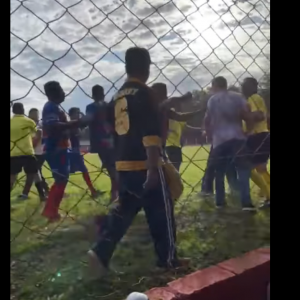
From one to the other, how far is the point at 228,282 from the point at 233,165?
382 mm

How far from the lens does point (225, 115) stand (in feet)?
5.15

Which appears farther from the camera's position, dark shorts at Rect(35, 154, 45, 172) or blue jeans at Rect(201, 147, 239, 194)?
blue jeans at Rect(201, 147, 239, 194)

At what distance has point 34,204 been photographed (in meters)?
1.28

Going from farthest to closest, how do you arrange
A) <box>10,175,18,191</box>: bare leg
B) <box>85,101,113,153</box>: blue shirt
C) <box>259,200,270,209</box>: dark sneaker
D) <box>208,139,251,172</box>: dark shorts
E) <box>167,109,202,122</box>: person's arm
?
<box>259,200,270,209</box>: dark sneaker < <box>208,139,251,172</box>: dark shorts < <box>167,109,202,122</box>: person's arm < <box>85,101,113,153</box>: blue shirt < <box>10,175,18,191</box>: bare leg

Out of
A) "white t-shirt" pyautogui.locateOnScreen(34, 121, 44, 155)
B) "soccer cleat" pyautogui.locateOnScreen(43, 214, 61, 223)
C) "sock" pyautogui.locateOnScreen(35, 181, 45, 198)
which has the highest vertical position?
"white t-shirt" pyautogui.locateOnScreen(34, 121, 44, 155)

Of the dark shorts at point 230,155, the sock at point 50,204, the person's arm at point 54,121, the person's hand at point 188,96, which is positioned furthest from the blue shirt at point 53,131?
the dark shorts at point 230,155

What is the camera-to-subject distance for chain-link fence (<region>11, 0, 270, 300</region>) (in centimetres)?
127

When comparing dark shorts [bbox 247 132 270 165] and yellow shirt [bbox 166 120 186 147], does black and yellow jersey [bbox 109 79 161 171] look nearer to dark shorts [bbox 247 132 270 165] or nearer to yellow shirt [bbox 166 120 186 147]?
yellow shirt [bbox 166 120 186 147]

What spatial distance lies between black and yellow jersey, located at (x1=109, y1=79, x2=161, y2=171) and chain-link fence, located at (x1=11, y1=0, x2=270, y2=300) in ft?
0.11

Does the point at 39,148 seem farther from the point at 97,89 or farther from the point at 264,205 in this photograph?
the point at 264,205

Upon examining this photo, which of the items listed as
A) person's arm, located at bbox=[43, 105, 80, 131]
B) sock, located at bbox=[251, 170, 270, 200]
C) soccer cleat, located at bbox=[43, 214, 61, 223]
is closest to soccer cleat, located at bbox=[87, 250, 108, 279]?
soccer cleat, located at bbox=[43, 214, 61, 223]

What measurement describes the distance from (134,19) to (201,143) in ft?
1.43
